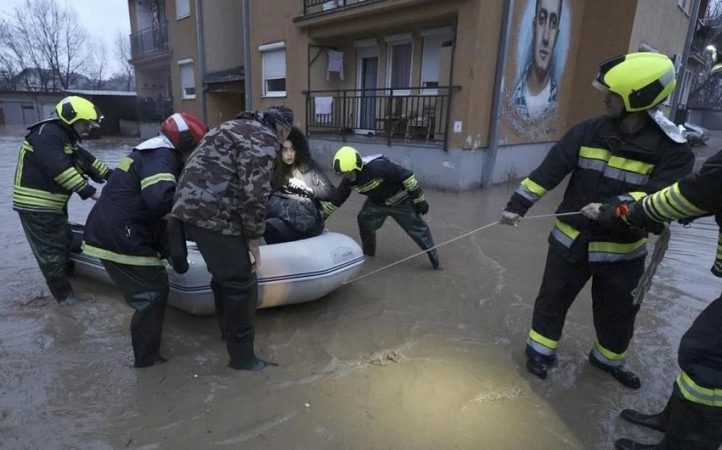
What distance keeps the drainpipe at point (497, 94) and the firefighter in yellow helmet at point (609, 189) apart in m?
6.48

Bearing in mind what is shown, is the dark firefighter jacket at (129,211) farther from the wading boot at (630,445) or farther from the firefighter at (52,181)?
the wading boot at (630,445)

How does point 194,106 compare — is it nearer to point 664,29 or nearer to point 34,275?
point 34,275

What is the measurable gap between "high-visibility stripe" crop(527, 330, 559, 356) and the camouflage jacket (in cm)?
191

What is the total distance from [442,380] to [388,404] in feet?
1.41

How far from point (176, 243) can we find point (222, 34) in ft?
48.7

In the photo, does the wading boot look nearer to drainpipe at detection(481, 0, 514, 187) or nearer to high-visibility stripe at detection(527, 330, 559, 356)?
high-visibility stripe at detection(527, 330, 559, 356)

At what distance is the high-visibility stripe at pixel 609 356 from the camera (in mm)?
2754

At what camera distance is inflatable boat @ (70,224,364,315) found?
3.21 m

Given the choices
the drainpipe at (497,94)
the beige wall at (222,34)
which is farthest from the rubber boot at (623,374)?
the beige wall at (222,34)

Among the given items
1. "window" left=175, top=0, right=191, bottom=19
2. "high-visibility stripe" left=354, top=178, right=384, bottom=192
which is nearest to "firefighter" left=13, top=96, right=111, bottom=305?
"high-visibility stripe" left=354, top=178, right=384, bottom=192

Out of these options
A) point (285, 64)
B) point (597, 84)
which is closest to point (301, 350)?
point (597, 84)

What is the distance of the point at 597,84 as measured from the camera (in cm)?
242

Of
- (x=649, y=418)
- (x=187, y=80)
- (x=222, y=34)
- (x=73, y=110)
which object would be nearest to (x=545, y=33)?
(x=649, y=418)

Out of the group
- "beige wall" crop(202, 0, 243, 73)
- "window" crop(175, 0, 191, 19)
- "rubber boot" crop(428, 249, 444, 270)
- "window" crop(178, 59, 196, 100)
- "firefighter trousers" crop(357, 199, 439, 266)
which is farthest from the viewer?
"window" crop(178, 59, 196, 100)
